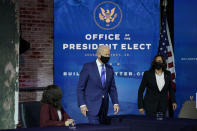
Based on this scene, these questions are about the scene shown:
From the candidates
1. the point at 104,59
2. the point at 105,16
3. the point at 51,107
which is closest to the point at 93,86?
the point at 104,59

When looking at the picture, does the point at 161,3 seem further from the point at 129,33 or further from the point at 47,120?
the point at 47,120

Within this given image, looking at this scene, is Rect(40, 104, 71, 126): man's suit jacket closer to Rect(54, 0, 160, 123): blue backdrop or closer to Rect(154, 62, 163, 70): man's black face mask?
Rect(154, 62, 163, 70): man's black face mask

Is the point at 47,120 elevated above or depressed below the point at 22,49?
below

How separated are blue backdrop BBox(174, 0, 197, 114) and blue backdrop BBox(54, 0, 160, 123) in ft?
1.38

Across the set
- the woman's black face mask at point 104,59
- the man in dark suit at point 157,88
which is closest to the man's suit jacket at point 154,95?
the man in dark suit at point 157,88

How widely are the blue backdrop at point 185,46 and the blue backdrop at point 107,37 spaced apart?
0.42 m

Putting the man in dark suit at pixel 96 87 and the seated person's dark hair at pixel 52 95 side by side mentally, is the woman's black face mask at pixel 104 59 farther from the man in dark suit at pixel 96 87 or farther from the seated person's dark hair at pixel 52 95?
the seated person's dark hair at pixel 52 95

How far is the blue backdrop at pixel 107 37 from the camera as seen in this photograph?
6.45m

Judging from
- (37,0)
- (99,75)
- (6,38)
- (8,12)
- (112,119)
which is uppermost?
(37,0)

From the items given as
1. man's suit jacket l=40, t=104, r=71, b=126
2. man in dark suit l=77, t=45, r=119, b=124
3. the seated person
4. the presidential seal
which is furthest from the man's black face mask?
man's suit jacket l=40, t=104, r=71, b=126

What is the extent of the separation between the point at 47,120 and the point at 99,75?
1.32 metres

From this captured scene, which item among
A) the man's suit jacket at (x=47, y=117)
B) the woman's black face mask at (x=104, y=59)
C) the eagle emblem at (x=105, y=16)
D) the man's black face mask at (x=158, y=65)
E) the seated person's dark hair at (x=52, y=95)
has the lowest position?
the man's suit jacket at (x=47, y=117)

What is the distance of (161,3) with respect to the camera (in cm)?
675

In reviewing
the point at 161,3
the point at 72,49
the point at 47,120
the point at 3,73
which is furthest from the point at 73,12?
the point at 47,120
